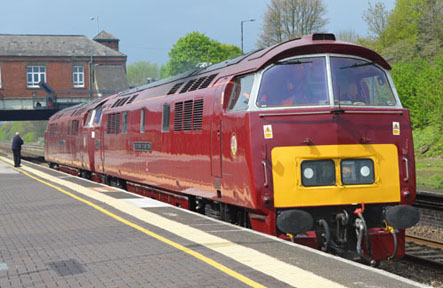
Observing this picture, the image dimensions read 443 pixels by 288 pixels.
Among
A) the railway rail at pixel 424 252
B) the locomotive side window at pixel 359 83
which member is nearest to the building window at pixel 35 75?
the railway rail at pixel 424 252

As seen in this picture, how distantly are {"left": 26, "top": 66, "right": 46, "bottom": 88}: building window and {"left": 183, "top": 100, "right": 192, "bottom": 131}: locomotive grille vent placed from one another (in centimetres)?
6636

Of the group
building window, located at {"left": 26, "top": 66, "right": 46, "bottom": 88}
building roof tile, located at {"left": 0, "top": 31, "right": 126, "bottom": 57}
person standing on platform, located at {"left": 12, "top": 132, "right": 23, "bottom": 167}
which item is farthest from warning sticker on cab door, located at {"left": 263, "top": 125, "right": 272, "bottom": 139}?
building roof tile, located at {"left": 0, "top": 31, "right": 126, "bottom": 57}

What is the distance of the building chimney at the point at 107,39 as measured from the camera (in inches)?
3824

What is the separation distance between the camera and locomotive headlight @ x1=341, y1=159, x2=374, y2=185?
934 centimetres

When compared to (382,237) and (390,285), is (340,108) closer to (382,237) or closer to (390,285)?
(382,237)

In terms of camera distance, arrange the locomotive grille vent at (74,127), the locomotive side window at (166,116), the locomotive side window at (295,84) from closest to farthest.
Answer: the locomotive side window at (295,84)
the locomotive side window at (166,116)
the locomotive grille vent at (74,127)

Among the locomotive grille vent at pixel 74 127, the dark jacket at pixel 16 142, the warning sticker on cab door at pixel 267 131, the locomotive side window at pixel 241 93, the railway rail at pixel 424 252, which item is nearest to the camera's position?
the warning sticker on cab door at pixel 267 131

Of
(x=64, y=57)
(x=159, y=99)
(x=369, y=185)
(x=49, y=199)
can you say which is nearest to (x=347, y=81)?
(x=369, y=185)

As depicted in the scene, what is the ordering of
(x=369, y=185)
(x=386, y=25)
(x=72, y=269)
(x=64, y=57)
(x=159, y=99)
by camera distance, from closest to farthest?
(x=72, y=269) → (x=369, y=185) → (x=159, y=99) → (x=386, y=25) → (x=64, y=57)

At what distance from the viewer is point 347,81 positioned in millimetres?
9828

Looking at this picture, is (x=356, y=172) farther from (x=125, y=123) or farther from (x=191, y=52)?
(x=191, y=52)

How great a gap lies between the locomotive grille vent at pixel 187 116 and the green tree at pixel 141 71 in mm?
166155

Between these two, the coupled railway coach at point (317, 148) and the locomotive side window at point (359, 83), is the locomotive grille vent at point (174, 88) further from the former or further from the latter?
the locomotive side window at point (359, 83)

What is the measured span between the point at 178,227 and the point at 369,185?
3.21 m
